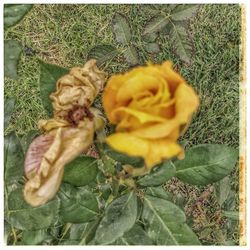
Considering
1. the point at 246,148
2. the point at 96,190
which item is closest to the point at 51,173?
the point at 96,190

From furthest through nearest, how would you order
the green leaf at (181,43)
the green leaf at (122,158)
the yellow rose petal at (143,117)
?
the green leaf at (181,43)
the green leaf at (122,158)
the yellow rose petal at (143,117)

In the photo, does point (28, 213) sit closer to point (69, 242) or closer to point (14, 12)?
point (69, 242)

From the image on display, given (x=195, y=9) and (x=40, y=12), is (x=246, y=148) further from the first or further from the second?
(x=40, y=12)

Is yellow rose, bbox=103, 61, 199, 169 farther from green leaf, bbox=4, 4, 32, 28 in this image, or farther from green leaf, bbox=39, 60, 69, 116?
green leaf, bbox=4, 4, 32, 28

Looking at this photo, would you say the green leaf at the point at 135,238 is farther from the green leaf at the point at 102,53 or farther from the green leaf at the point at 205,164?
the green leaf at the point at 102,53

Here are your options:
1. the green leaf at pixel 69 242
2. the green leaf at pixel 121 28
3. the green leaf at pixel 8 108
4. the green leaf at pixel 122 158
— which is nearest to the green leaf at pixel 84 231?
the green leaf at pixel 69 242

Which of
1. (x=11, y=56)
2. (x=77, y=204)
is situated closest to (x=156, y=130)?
(x=77, y=204)

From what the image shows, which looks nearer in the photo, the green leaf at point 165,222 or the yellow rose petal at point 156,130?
the yellow rose petal at point 156,130

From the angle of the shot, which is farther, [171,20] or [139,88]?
[171,20]
